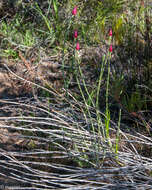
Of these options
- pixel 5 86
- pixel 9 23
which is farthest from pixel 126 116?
pixel 9 23

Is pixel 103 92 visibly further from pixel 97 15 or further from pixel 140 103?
pixel 97 15

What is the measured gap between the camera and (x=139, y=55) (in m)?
2.37

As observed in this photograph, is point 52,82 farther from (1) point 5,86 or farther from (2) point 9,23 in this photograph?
(2) point 9,23

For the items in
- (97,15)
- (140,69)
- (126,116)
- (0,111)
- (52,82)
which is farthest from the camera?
(97,15)

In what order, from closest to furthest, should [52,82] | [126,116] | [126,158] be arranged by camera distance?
Result: [126,158] → [126,116] → [52,82]

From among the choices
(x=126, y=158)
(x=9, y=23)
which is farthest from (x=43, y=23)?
(x=126, y=158)

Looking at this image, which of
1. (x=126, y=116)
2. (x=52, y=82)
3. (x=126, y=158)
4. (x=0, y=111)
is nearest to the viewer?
(x=126, y=158)

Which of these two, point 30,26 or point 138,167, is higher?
point 30,26

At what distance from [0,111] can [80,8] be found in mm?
1596

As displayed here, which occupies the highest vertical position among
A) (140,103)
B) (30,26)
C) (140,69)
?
(30,26)

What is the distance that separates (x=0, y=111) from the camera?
2.46 m

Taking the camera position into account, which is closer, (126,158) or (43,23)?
(126,158)

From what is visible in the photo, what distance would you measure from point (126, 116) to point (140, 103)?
145 mm

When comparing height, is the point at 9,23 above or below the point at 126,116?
above
